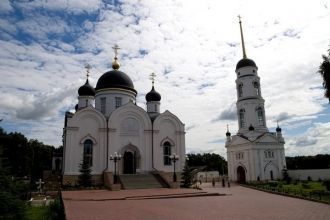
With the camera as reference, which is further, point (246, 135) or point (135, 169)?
point (246, 135)

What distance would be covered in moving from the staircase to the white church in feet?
53.5

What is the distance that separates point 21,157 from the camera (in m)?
47.2

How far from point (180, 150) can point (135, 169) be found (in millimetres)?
5585

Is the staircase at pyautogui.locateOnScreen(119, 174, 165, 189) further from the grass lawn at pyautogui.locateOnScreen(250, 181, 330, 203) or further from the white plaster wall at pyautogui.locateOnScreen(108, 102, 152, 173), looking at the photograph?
the grass lawn at pyautogui.locateOnScreen(250, 181, 330, 203)

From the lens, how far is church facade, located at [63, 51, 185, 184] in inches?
1179

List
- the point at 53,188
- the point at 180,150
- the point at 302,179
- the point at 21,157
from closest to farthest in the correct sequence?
the point at 53,188, the point at 180,150, the point at 302,179, the point at 21,157

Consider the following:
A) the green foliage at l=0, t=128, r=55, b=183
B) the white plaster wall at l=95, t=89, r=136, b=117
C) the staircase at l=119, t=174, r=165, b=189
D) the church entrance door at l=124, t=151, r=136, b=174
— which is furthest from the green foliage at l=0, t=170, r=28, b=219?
the green foliage at l=0, t=128, r=55, b=183

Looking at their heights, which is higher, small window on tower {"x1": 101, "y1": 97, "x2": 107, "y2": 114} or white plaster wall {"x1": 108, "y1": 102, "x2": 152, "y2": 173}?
small window on tower {"x1": 101, "y1": 97, "x2": 107, "y2": 114}

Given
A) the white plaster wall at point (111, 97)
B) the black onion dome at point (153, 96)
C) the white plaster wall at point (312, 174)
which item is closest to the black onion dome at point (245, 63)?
the black onion dome at point (153, 96)

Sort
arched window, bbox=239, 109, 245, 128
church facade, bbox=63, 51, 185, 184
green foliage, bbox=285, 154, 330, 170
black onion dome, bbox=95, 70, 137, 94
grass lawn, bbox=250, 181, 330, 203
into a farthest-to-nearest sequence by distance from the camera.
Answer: green foliage, bbox=285, 154, 330, 170, arched window, bbox=239, 109, 245, 128, black onion dome, bbox=95, 70, 137, 94, church facade, bbox=63, 51, 185, 184, grass lawn, bbox=250, 181, 330, 203

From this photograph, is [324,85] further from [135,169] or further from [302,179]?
[302,179]

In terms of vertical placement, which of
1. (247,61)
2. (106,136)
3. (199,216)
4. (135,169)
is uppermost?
(247,61)

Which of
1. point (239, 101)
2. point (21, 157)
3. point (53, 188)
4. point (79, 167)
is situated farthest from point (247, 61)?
point (21, 157)

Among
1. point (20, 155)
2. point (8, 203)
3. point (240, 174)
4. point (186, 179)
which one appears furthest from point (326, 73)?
point (20, 155)
